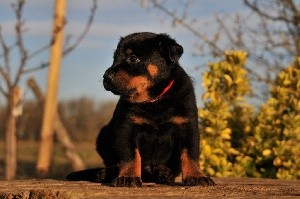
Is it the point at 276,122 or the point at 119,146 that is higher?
the point at 276,122

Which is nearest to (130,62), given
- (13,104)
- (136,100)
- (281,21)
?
(136,100)

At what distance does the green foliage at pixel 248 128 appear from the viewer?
6.70 metres

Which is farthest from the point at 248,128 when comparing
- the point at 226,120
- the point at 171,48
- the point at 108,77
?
the point at 108,77

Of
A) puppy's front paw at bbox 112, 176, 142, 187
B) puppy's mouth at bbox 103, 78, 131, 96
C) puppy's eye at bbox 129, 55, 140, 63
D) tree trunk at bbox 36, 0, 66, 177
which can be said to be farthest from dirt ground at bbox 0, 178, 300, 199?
tree trunk at bbox 36, 0, 66, 177

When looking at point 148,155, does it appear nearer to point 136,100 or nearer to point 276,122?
point 136,100

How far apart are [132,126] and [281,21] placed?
574cm

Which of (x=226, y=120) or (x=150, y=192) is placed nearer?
(x=150, y=192)

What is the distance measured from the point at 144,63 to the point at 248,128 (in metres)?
2.93

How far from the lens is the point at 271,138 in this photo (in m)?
6.85

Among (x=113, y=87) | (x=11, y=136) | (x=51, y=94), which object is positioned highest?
(x=51, y=94)

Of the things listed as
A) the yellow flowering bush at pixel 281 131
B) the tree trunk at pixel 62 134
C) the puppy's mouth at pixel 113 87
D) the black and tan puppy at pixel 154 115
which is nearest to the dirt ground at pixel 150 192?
the black and tan puppy at pixel 154 115

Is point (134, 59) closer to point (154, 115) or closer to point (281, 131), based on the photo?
point (154, 115)

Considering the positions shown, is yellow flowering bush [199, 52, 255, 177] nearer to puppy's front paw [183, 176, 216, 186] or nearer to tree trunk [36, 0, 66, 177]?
puppy's front paw [183, 176, 216, 186]

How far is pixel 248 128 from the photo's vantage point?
7043mm
